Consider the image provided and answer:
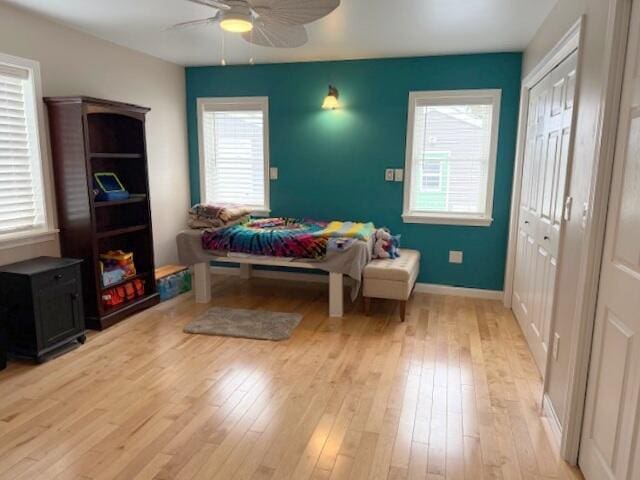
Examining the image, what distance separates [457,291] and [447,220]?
76cm

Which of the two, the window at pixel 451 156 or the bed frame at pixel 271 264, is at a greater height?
the window at pixel 451 156

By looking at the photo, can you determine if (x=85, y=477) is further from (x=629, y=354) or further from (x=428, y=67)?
(x=428, y=67)

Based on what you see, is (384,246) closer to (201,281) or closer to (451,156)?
(451,156)

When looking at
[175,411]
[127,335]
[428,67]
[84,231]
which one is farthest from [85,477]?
[428,67]

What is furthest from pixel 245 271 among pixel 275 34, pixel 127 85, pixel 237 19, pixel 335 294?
pixel 237 19

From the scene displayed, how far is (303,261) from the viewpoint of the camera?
3.93m

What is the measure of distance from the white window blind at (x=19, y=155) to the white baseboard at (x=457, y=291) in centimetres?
360

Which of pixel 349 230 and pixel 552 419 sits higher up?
pixel 349 230

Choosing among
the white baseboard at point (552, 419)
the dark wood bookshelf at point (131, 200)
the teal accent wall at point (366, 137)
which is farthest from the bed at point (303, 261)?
the white baseboard at point (552, 419)

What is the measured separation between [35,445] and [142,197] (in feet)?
7.70

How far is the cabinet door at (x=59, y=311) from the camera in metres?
2.94

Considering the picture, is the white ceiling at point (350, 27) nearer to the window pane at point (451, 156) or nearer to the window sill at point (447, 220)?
the window pane at point (451, 156)

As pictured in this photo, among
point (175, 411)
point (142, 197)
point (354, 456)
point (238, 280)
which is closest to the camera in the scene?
point (354, 456)

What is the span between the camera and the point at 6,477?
1904 mm
